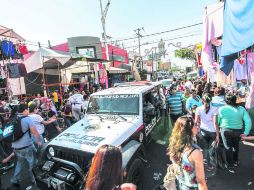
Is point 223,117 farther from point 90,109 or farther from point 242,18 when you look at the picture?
point 90,109

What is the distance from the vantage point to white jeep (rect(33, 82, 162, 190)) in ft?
11.3

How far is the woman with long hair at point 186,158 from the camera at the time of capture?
232 centimetres

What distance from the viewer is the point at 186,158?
7.82ft

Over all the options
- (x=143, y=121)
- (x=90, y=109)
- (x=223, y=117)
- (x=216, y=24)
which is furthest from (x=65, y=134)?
(x=216, y=24)

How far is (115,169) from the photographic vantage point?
5.57ft

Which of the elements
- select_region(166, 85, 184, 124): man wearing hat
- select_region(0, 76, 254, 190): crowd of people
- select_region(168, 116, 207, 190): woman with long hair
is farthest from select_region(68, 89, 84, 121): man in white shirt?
select_region(168, 116, 207, 190): woman with long hair

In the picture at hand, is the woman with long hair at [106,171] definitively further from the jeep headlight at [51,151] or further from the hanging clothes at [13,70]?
the hanging clothes at [13,70]

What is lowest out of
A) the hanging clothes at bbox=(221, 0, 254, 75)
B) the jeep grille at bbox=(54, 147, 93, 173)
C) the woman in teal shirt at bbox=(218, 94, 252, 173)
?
the jeep grille at bbox=(54, 147, 93, 173)

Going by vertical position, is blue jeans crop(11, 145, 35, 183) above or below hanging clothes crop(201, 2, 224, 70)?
below

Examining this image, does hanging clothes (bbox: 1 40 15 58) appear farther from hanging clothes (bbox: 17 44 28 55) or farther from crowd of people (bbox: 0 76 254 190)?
crowd of people (bbox: 0 76 254 190)

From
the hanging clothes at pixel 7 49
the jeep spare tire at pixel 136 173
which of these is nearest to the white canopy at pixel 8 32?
the hanging clothes at pixel 7 49

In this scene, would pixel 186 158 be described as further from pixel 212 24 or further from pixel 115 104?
pixel 212 24

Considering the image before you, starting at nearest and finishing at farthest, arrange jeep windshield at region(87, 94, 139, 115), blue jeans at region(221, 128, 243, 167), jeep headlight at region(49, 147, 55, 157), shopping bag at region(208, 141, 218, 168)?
1. jeep headlight at region(49, 147, 55, 157)
2. blue jeans at region(221, 128, 243, 167)
3. shopping bag at region(208, 141, 218, 168)
4. jeep windshield at region(87, 94, 139, 115)

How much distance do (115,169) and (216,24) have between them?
419 cm
